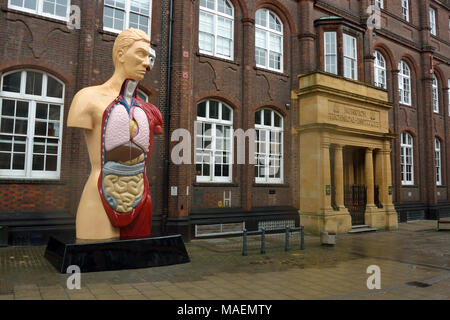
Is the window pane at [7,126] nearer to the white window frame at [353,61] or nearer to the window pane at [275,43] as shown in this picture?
the window pane at [275,43]

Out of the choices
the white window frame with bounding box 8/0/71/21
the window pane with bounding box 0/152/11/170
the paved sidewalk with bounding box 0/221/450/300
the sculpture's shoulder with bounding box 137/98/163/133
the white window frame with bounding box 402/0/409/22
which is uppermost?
the white window frame with bounding box 402/0/409/22

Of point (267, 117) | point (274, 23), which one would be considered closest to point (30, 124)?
point (267, 117)

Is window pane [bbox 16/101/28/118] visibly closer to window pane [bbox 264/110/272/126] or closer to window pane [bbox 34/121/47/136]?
window pane [bbox 34/121/47/136]

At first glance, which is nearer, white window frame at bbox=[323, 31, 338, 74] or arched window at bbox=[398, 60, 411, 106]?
white window frame at bbox=[323, 31, 338, 74]

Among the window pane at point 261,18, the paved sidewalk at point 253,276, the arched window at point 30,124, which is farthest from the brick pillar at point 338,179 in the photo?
the arched window at point 30,124

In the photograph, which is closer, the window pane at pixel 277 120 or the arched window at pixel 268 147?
the arched window at pixel 268 147

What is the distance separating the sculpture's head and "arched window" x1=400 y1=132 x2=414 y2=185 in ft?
56.1

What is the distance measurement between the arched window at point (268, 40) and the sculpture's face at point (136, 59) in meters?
7.81

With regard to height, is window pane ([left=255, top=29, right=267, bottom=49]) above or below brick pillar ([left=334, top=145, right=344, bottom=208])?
above

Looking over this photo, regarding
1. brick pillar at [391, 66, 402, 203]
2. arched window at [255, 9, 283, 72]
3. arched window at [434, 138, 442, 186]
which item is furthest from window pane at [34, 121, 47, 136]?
arched window at [434, 138, 442, 186]

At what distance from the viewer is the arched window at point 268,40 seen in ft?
47.1

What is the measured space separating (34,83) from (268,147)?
8.59 m

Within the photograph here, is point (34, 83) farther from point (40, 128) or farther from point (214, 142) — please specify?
point (214, 142)

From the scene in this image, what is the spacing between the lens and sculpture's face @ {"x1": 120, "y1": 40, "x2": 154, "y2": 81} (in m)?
7.19
